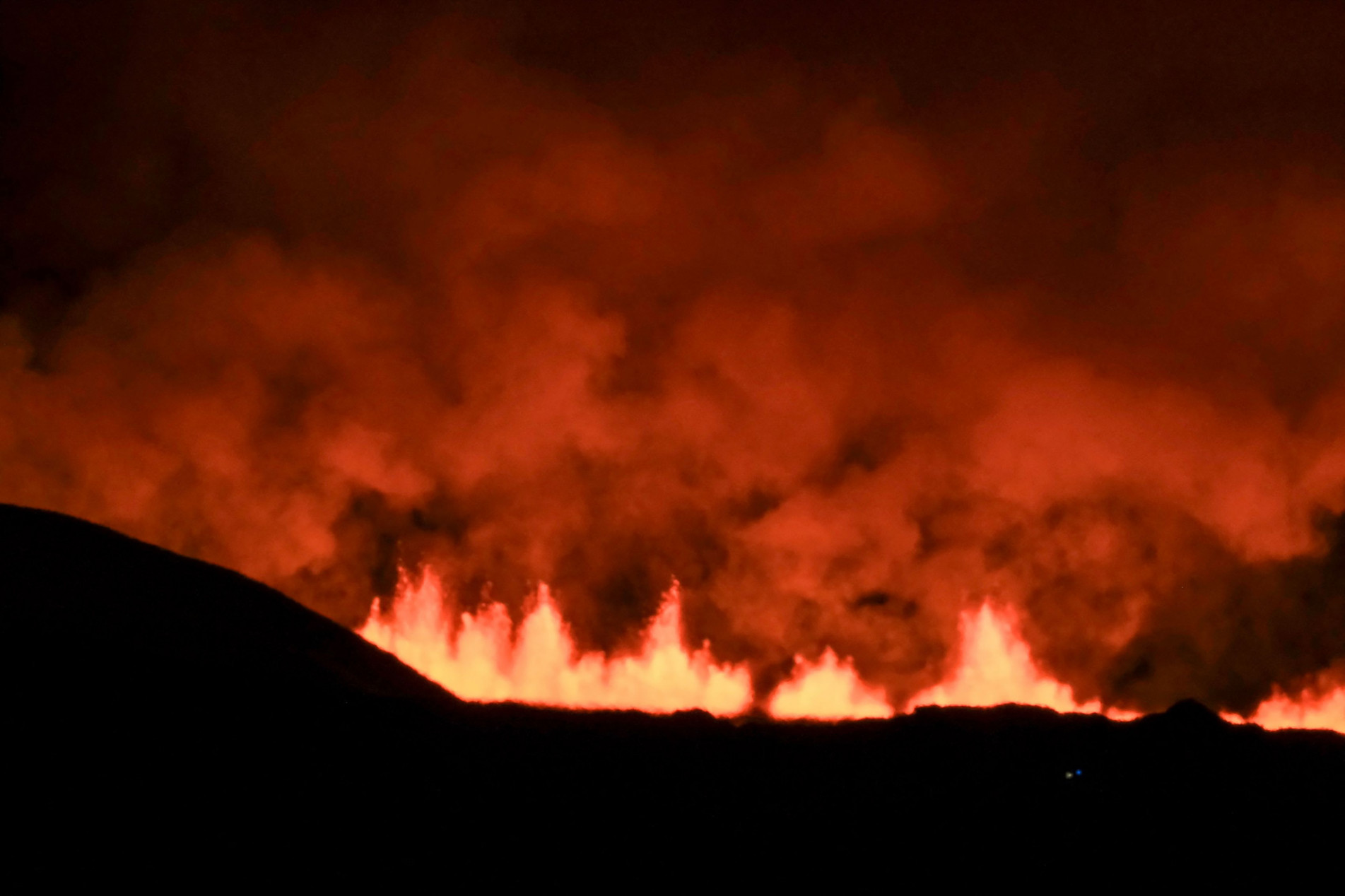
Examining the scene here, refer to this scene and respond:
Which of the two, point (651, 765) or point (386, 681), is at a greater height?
point (386, 681)

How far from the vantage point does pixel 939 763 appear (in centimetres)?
3150

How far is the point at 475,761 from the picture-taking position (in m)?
24.1

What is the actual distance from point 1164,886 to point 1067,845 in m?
2.15

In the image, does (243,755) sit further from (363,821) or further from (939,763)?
(939,763)

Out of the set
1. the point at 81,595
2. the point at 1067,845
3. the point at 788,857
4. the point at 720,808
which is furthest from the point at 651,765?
the point at 81,595

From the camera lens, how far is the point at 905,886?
21562 mm

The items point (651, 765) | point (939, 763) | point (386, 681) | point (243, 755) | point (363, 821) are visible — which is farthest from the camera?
point (386, 681)

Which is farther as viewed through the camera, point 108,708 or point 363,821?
point 108,708

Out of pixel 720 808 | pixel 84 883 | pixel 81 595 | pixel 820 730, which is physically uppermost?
pixel 81 595

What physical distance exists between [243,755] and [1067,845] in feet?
56.8

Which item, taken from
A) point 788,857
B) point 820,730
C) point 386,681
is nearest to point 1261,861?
point 788,857

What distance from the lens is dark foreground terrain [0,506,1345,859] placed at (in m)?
19.8

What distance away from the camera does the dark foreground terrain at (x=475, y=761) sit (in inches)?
781

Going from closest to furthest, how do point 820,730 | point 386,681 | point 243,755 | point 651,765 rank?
point 243,755 < point 651,765 < point 820,730 < point 386,681
